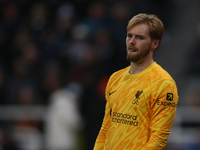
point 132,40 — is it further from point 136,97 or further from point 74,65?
point 74,65

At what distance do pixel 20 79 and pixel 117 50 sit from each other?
2378 millimetres

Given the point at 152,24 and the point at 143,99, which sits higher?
the point at 152,24

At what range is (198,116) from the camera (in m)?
9.31

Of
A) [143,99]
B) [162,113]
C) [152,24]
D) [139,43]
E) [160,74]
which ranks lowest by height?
[162,113]

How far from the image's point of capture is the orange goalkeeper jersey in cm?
376

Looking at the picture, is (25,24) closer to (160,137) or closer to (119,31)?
(119,31)

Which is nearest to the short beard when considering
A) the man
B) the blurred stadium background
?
the man

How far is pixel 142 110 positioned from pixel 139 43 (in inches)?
23.7

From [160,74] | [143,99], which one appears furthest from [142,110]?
[160,74]

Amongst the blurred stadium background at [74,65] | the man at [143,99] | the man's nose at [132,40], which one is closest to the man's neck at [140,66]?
the man at [143,99]

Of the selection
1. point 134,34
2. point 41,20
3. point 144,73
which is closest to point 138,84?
point 144,73

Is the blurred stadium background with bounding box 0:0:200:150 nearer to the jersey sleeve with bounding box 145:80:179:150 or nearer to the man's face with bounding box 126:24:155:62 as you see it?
the man's face with bounding box 126:24:155:62

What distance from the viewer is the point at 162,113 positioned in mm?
3760

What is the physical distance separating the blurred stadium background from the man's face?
4940 mm
